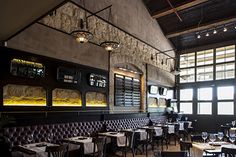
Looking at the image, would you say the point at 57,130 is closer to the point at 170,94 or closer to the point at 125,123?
the point at 125,123

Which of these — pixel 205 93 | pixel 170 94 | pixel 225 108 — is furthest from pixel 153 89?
pixel 225 108

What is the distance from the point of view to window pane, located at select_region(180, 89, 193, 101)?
1304 cm

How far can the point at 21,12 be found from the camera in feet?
11.1

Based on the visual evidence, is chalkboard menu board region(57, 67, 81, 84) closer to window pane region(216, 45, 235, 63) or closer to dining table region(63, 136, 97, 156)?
dining table region(63, 136, 97, 156)

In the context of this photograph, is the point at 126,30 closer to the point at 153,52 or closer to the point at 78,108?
the point at 153,52

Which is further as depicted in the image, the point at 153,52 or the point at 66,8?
the point at 153,52

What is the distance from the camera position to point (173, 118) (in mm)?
11633

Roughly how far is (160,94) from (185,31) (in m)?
3.68

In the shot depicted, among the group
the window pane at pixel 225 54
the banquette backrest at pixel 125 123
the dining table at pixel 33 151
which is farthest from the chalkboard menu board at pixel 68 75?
the window pane at pixel 225 54

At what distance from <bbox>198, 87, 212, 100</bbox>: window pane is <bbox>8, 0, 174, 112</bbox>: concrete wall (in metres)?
1.71

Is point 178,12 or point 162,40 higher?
point 178,12

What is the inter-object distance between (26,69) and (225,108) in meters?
10.5

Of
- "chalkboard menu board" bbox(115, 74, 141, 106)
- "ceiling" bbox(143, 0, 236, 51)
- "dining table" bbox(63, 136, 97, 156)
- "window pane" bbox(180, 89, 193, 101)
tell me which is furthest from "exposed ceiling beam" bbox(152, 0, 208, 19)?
"dining table" bbox(63, 136, 97, 156)

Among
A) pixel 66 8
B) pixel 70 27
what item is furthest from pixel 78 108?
pixel 66 8
